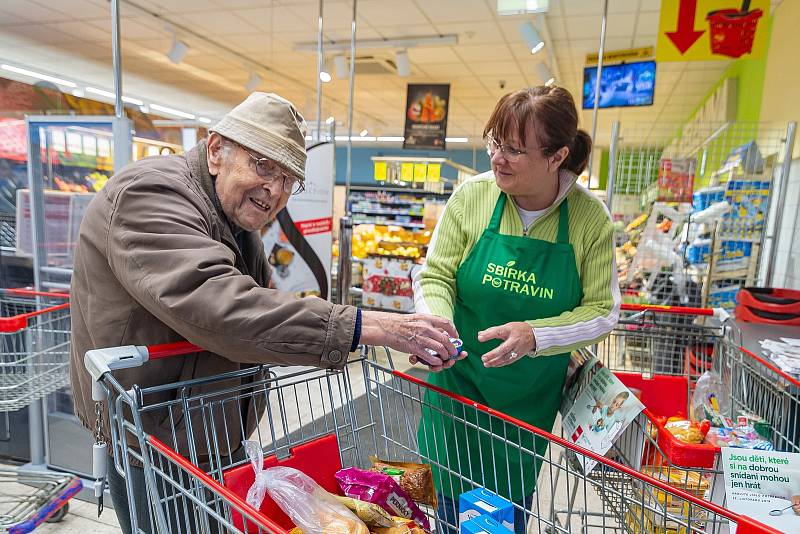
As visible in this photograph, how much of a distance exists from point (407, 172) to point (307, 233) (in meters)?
7.73

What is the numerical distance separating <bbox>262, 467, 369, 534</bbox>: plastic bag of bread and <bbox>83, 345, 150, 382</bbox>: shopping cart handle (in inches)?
12.9

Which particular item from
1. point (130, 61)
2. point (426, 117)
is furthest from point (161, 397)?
point (130, 61)

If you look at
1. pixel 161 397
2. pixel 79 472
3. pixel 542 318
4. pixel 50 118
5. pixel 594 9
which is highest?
pixel 594 9

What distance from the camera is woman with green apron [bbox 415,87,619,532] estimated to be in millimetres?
1522

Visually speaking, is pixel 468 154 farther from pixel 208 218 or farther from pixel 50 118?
pixel 208 218

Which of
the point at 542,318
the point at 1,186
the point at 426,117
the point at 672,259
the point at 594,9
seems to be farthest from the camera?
the point at 426,117

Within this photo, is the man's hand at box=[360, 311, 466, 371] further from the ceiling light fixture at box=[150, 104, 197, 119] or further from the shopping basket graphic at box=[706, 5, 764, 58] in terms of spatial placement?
the ceiling light fixture at box=[150, 104, 197, 119]

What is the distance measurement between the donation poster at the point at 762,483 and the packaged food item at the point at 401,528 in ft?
2.25

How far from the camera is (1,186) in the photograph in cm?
372

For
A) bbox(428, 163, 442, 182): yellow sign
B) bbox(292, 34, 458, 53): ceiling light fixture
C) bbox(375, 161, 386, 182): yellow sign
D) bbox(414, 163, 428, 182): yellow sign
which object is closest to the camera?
bbox(292, 34, 458, 53): ceiling light fixture

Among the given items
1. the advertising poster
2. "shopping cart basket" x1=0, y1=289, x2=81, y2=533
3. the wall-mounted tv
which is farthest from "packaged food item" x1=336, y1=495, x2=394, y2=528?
the advertising poster

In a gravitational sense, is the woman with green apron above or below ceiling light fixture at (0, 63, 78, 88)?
below

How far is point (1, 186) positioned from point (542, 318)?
12.7ft

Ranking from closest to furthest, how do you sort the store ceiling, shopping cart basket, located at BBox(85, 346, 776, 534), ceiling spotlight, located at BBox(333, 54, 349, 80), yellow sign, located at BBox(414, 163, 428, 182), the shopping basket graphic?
shopping cart basket, located at BBox(85, 346, 776, 534) < the shopping basket graphic < the store ceiling < ceiling spotlight, located at BBox(333, 54, 349, 80) < yellow sign, located at BBox(414, 163, 428, 182)
